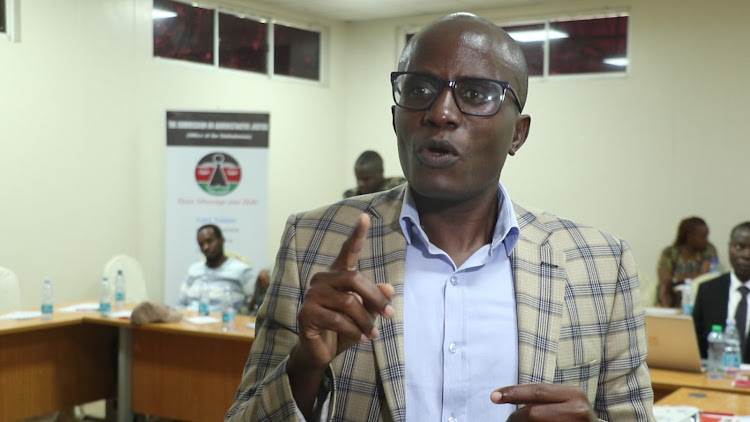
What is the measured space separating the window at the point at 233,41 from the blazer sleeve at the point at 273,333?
6.99m

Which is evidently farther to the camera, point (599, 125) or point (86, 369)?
point (599, 125)

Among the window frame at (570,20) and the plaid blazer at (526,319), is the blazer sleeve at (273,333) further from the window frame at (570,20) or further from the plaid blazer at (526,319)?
the window frame at (570,20)

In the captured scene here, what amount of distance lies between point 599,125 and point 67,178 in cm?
523

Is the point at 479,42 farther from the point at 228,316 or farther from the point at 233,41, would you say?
the point at 233,41

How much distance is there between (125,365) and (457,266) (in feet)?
15.1

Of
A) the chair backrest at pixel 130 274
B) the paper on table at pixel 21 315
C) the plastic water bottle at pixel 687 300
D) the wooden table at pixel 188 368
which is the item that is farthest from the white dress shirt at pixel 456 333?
the chair backrest at pixel 130 274

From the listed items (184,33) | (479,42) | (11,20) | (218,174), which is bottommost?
(218,174)

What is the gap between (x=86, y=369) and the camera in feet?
18.2

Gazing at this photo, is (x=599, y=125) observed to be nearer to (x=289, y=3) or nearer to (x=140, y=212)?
(x=289, y=3)

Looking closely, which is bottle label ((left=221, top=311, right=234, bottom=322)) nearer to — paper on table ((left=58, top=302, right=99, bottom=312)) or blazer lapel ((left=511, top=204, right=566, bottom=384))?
paper on table ((left=58, top=302, right=99, bottom=312))

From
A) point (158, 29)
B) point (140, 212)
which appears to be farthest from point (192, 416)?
point (158, 29)

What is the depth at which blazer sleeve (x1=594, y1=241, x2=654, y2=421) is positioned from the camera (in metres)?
1.25

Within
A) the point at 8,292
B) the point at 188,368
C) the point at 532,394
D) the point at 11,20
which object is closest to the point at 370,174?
the point at 188,368

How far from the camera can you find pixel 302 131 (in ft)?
31.0
